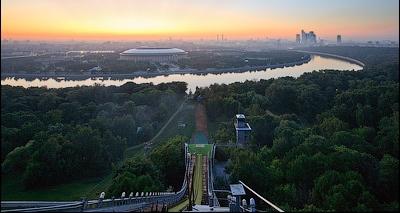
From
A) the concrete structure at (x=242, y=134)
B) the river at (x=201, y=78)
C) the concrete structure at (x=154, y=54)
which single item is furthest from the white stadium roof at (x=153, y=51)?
the concrete structure at (x=242, y=134)

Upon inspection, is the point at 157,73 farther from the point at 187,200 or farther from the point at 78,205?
the point at 78,205

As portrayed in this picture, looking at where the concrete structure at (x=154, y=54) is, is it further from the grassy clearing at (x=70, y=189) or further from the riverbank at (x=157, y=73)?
the grassy clearing at (x=70, y=189)

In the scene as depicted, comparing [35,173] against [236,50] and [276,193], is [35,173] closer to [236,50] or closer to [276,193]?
[276,193]

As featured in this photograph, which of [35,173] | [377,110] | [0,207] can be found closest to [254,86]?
[377,110]

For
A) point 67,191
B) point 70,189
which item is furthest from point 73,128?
point 67,191

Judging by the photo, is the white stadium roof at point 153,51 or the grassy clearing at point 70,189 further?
the white stadium roof at point 153,51

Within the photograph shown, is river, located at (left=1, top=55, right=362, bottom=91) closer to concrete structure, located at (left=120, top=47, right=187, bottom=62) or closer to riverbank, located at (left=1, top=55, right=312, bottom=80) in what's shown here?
riverbank, located at (left=1, top=55, right=312, bottom=80)
